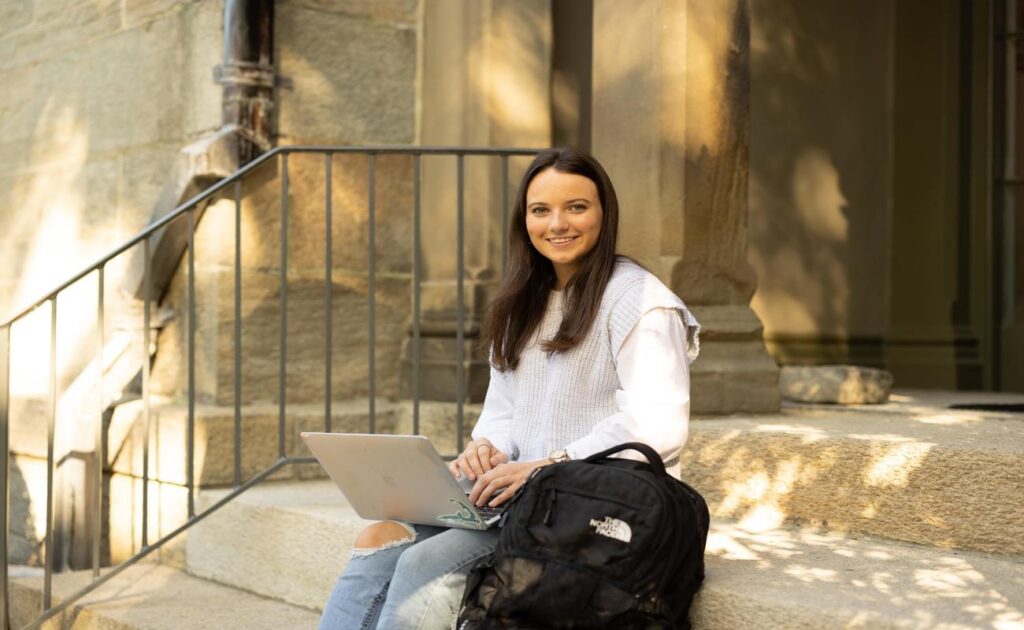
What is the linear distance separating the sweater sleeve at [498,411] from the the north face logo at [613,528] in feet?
2.22

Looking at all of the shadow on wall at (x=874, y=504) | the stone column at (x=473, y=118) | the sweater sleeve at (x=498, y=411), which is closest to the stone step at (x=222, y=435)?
the stone column at (x=473, y=118)

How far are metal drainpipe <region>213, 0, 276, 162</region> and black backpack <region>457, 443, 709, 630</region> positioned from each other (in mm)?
2800

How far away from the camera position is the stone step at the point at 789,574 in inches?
113

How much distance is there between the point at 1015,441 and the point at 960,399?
231 centimetres

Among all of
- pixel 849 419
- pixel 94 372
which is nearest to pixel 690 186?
pixel 849 419

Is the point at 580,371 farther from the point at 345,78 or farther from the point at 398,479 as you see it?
the point at 345,78

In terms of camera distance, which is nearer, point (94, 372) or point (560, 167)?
point (560, 167)

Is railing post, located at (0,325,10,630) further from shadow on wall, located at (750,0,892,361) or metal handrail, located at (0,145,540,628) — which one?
shadow on wall, located at (750,0,892,361)

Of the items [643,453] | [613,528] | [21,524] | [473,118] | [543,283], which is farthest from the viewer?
[21,524]

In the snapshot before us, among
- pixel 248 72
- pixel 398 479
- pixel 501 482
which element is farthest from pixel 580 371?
pixel 248 72

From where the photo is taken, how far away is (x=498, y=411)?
3.46 m

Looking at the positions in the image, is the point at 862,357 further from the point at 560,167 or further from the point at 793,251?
the point at 560,167

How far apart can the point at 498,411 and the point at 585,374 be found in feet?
1.10

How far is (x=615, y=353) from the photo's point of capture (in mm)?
3119
